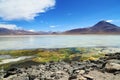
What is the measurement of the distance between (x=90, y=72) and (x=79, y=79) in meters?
1.83

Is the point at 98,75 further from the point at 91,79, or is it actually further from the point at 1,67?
the point at 1,67

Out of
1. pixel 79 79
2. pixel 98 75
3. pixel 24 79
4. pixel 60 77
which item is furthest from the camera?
pixel 24 79

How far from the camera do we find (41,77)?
16.2 metres

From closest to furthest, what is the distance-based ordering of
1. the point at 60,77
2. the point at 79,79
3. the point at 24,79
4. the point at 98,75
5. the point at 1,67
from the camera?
the point at 79,79 < the point at 98,75 < the point at 60,77 < the point at 24,79 < the point at 1,67

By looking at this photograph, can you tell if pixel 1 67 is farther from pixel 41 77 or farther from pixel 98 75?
pixel 98 75

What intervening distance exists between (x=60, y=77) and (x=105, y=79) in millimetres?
3525

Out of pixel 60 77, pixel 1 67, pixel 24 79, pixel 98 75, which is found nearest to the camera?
pixel 98 75

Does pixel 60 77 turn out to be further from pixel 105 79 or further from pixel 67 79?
pixel 105 79

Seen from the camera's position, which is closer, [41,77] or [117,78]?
[117,78]

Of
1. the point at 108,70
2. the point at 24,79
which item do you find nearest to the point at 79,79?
the point at 108,70

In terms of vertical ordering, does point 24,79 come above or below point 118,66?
below

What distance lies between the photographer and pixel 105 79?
13.5 metres

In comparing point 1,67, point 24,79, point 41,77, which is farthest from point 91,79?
point 1,67

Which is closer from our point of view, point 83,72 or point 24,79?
point 83,72
